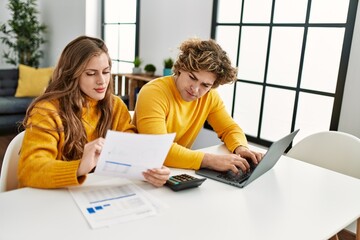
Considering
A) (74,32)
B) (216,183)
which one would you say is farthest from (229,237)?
(74,32)

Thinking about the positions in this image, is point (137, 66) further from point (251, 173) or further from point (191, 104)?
point (251, 173)

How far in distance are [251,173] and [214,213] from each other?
34 cm

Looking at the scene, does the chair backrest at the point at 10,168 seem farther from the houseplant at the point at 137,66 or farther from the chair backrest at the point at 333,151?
the houseplant at the point at 137,66

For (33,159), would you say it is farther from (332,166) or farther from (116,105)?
(332,166)

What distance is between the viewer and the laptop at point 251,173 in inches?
48.4

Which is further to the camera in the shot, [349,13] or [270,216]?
[349,13]

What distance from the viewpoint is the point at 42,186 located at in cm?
108

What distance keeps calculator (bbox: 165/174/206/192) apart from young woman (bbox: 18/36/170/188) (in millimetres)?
32

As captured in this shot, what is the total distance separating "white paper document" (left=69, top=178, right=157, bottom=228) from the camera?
0.94m

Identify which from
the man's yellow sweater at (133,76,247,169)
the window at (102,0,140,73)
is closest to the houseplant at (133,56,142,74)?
the window at (102,0,140,73)

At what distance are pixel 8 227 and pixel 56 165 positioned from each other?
25cm

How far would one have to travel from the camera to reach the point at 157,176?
1.14 m

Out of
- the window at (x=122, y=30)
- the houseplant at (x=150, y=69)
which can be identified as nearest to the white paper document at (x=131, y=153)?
the houseplant at (x=150, y=69)

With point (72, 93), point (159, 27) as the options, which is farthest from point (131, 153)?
point (159, 27)
